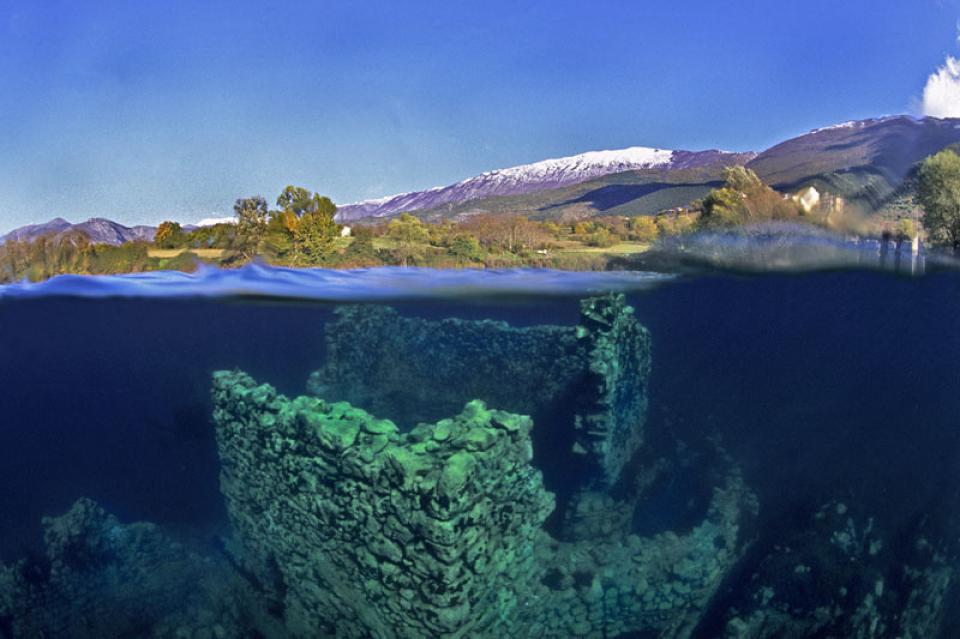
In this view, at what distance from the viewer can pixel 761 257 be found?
9.86 meters

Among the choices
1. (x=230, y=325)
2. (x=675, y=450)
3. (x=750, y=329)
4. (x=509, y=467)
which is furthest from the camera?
(x=750, y=329)

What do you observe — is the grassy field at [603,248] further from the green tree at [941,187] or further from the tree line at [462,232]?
the green tree at [941,187]

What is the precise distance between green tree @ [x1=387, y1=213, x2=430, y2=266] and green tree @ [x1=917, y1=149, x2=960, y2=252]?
7.93m

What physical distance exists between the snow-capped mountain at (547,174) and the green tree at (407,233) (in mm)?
458

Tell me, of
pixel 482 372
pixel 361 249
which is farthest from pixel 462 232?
pixel 482 372

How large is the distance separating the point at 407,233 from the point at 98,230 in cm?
500

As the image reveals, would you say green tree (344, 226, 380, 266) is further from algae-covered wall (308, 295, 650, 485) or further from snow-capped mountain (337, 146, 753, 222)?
algae-covered wall (308, 295, 650, 485)

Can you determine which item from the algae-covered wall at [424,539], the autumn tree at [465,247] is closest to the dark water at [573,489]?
the algae-covered wall at [424,539]

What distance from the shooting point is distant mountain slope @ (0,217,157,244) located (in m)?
7.71

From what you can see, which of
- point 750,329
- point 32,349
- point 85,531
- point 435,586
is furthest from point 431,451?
point 32,349

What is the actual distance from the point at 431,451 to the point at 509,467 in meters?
0.79

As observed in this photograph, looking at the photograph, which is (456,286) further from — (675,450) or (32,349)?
(32,349)

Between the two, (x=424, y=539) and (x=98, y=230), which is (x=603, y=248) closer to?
(x=424, y=539)

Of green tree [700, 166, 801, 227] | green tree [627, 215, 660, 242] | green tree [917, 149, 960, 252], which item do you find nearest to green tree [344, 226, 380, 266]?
green tree [627, 215, 660, 242]
